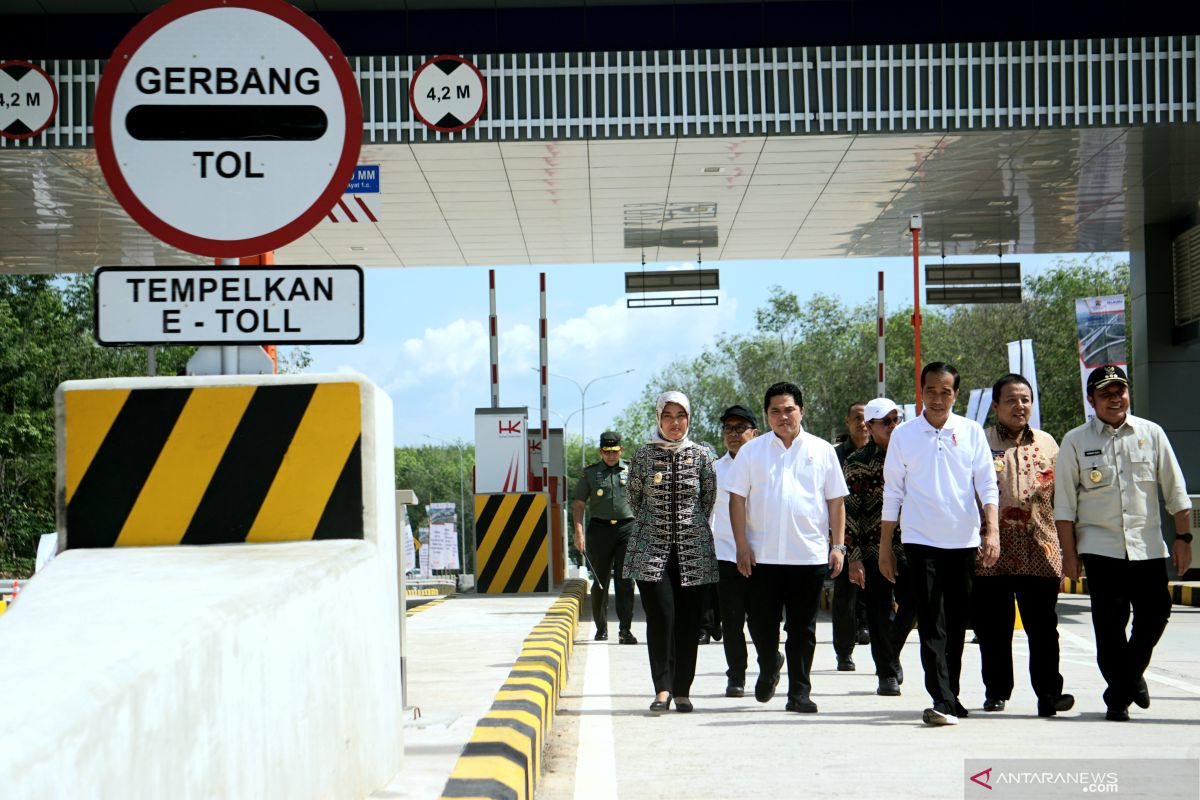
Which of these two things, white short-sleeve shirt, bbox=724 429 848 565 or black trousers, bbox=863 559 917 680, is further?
black trousers, bbox=863 559 917 680

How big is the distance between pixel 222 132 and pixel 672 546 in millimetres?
4935

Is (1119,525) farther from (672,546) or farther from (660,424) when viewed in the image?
(660,424)

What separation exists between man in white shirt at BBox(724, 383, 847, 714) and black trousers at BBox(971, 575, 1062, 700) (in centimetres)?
88

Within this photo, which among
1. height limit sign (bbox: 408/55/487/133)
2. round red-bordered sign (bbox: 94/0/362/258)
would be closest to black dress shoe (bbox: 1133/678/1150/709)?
round red-bordered sign (bbox: 94/0/362/258)

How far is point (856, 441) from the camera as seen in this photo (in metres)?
12.2

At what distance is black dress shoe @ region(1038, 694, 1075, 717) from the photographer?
27.5 feet

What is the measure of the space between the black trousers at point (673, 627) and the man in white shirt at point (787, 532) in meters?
0.35

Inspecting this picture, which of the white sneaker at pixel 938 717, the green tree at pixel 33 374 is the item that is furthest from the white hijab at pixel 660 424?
the green tree at pixel 33 374

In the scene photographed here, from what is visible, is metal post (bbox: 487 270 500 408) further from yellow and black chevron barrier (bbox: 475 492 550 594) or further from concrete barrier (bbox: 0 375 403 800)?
concrete barrier (bbox: 0 375 403 800)

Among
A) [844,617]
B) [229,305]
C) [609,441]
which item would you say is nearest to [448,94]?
[609,441]

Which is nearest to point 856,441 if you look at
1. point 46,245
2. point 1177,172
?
point 1177,172

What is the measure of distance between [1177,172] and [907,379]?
5646cm

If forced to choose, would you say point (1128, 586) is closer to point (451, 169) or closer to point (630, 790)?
point (630, 790)

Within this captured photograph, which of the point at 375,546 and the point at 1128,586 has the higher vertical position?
the point at 375,546
